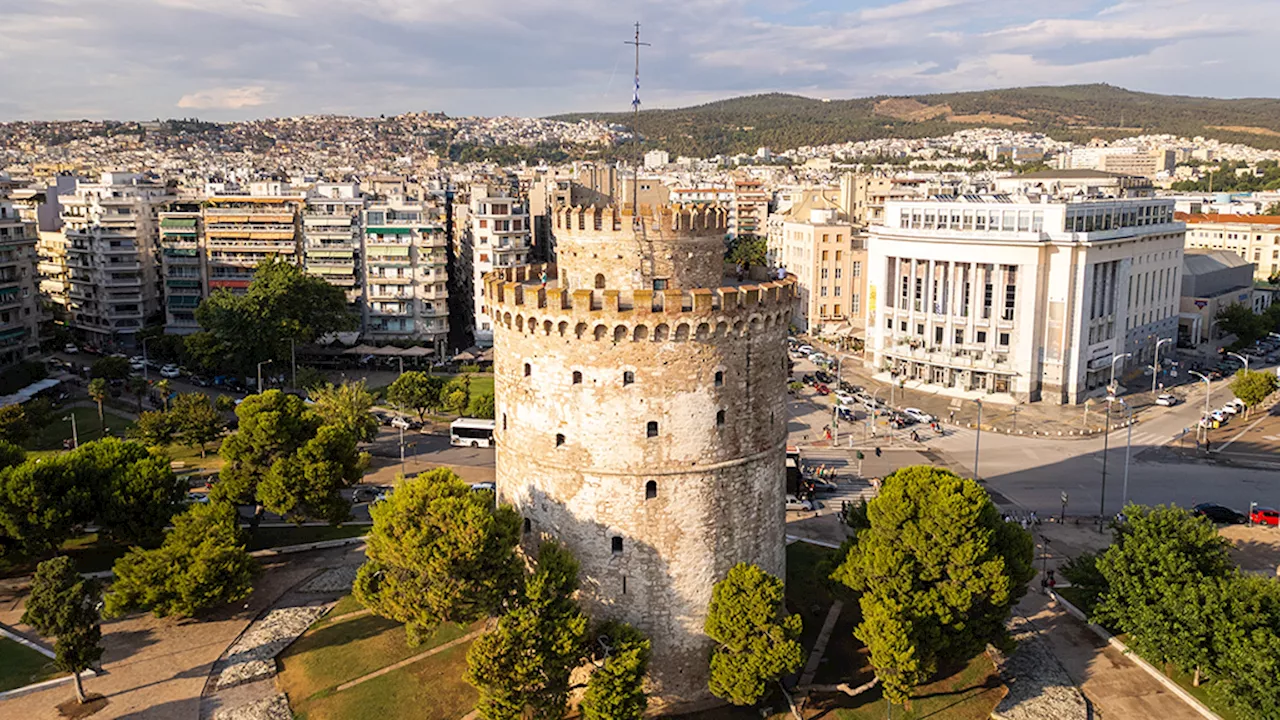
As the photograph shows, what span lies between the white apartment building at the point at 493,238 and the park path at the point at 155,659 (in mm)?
65792

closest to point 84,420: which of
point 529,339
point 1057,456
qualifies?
point 529,339

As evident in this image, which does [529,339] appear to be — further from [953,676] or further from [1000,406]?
[1000,406]

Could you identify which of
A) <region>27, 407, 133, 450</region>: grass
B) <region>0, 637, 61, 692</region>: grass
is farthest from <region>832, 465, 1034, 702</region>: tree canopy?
<region>27, 407, 133, 450</region>: grass

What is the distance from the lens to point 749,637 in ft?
111

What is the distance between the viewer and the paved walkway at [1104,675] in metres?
36.3

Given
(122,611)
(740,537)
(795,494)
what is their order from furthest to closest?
1. (795,494)
2. (122,611)
3. (740,537)

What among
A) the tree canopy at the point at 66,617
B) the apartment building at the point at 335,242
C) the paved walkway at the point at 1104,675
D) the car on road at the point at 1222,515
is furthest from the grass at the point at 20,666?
the apartment building at the point at 335,242

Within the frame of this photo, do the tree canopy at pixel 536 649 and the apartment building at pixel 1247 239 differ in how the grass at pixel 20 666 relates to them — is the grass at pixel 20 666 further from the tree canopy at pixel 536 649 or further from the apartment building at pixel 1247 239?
the apartment building at pixel 1247 239

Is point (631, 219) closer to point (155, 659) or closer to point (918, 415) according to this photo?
point (155, 659)

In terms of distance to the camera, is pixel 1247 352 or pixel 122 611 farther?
pixel 1247 352

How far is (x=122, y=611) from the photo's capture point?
40.5 m

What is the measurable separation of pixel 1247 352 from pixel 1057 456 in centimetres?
5481

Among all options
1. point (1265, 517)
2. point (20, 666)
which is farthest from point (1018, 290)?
point (20, 666)

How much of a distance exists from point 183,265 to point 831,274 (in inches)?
3323
